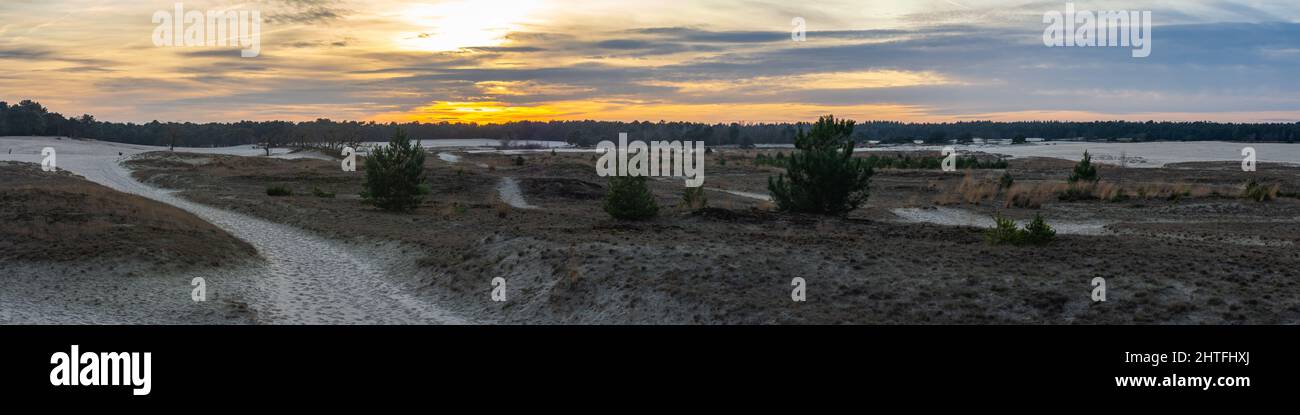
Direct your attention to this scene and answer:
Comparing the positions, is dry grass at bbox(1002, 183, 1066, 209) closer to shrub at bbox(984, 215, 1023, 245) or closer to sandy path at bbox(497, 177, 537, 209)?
shrub at bbox(984, 215, 1023, 245)

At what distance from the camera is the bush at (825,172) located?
93.2 feet

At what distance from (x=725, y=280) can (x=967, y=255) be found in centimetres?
571

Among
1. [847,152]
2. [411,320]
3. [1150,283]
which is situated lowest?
[411,320]

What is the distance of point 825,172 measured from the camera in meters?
28.5

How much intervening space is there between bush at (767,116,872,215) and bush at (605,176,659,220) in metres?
5.41

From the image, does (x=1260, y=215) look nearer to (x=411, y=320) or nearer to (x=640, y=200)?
(x=640, y=200)

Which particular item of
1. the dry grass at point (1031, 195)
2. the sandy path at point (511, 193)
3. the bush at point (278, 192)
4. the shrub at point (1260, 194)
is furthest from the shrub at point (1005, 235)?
the bush at point (278, 192)

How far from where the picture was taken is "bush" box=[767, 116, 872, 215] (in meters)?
28.4

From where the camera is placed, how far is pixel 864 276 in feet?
51.7

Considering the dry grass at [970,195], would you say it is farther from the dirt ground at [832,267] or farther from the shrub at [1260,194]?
the shrub at [1260,194]

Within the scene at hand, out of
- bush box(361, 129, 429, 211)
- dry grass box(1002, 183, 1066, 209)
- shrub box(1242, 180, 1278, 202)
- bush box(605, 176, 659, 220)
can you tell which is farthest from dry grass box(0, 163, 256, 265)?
shrub box(1242, 180, 1278, 202)
